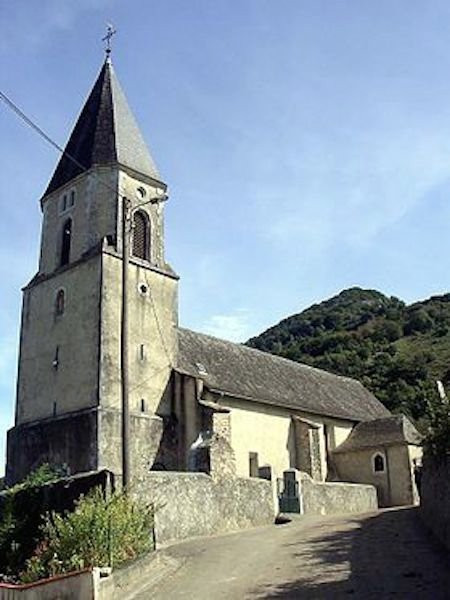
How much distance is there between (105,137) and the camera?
31984mm

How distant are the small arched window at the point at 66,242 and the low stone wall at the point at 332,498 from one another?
13.8m

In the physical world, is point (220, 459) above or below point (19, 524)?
above

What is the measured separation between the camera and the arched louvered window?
1229 inches

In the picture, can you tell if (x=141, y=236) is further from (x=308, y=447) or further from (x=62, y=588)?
(x=62, y=588)

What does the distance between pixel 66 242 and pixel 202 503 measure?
15.0 meters

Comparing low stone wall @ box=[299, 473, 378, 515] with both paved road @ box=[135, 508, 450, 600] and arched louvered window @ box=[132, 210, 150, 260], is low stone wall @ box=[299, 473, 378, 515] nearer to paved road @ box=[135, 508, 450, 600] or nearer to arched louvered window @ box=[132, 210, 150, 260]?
paved road @ box=[135, 508, 450, 600]

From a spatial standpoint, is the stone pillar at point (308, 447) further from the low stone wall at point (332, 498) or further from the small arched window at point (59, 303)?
the small arched window at point (59, 303)

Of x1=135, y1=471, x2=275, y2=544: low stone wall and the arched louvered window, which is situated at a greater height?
the arched louvered window

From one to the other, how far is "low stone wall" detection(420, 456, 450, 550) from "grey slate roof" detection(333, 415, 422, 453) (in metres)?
16.7

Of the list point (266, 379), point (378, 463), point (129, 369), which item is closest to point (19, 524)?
point (129, 369)

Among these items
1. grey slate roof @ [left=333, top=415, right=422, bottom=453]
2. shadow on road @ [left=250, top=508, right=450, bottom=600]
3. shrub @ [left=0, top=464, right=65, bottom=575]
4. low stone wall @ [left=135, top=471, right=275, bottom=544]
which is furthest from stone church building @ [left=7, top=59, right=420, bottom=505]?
shadow on road @ [left=250, top=508, right=450, bottom=600]

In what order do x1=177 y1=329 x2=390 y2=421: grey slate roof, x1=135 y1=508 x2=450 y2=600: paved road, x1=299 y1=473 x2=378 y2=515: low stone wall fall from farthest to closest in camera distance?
x1=177 y1=329 x2=390 y2=421: grey slate roof → x1=299 y1=473 x2=378 y2=515: low stone wall → x1=135 y1=508 x2=450 y2=600: paved road

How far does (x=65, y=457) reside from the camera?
86.4 feet

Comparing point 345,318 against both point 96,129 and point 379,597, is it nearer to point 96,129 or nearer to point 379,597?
point 96,129
